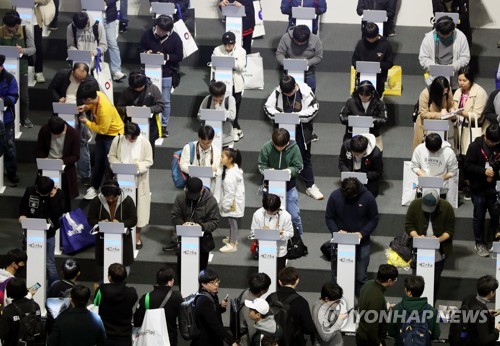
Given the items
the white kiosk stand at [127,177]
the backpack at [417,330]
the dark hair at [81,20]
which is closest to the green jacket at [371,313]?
the backpack at [417,330]

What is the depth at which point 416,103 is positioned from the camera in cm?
1748

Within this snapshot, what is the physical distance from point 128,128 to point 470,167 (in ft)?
12.7

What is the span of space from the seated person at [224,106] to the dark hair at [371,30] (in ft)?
6.26

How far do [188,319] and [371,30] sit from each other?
17.8ft

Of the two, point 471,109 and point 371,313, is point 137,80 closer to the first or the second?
point 471,109

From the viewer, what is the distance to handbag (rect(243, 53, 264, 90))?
1836cm

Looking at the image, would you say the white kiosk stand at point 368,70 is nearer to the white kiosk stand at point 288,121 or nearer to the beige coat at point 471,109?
the beige coat at point 471,109

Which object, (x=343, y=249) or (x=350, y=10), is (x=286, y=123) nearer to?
(x=343, y=249)

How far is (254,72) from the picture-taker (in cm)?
1839

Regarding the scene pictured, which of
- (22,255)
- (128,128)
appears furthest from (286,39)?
(22,255)

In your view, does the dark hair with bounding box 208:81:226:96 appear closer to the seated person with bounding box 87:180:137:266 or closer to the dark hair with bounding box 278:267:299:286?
the seated person with bounding box 87:180:137:266

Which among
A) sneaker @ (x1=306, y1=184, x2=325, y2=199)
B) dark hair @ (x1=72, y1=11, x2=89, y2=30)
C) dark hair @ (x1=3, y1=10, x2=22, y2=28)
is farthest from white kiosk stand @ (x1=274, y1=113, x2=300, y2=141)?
dark hair @ (x1=3, y1=10, x2=22, y2=28)

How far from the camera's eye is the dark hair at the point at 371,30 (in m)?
17.3

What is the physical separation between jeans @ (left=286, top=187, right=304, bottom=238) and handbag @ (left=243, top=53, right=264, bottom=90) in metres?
2.93
